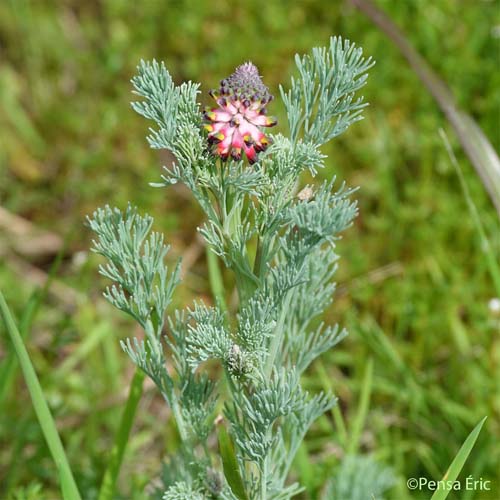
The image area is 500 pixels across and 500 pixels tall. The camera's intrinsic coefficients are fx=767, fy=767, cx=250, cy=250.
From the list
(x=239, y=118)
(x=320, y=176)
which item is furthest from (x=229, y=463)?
(x=320, y=176)

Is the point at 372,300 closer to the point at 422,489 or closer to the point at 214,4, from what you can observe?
the point at 422,489

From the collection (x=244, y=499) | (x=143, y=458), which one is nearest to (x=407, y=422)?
(x=143, y=458)

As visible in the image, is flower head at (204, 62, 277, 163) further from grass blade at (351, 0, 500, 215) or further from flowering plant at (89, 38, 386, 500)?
grass blade at (351, 0, 500, 215)

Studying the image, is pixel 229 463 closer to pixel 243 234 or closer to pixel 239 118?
pixel 243 234

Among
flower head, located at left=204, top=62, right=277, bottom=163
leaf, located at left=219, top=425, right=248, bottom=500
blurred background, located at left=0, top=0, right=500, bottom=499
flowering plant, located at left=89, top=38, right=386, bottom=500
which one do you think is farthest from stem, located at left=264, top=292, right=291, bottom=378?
blurred background, located at left=0, top=0, right=500, bottom=499

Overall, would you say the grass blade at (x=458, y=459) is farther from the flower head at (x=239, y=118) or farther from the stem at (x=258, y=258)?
the flower head at (x=239, y=118)

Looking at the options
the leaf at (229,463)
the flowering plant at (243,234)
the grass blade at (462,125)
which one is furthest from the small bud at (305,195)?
the grass blade at (462,125)
